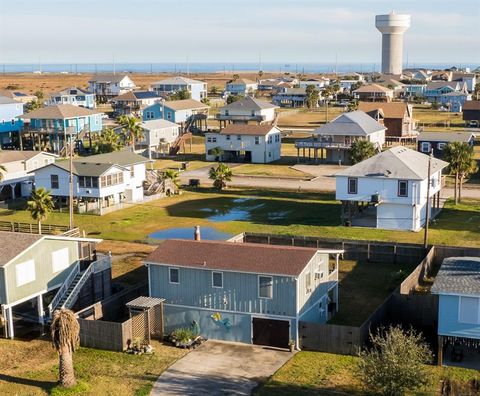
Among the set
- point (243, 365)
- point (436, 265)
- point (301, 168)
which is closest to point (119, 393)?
point (243, 365)

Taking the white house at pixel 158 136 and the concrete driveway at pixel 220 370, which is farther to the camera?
the white house at pixel 158 136

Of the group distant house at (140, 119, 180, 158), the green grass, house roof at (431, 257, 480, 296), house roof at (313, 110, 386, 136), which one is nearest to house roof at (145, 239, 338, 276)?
house roof at (431, 257, 480, 296)

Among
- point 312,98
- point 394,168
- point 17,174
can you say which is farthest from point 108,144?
point 312,98

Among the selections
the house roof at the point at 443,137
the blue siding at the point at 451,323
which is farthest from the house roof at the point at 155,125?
the blue siding at the point at 451,323

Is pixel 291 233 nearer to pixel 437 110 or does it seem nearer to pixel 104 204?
pixel 104 204

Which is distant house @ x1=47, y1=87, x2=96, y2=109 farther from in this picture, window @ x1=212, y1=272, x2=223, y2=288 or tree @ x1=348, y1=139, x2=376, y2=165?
window @ x1=212, y1=272, x2=223, y2=288

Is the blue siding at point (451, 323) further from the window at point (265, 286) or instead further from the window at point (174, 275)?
the window at point (174, 275)
